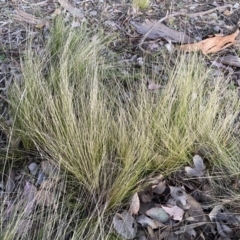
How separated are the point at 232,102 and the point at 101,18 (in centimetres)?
139

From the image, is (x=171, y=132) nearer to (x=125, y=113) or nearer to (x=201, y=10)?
(x=125, y=113)

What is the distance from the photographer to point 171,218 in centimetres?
167

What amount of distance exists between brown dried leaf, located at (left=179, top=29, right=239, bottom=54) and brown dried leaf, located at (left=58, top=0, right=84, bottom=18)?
0.91 meters

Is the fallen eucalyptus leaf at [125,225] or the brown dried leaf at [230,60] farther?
the brown dried leaf at [230,60]

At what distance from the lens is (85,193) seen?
68.0 inches

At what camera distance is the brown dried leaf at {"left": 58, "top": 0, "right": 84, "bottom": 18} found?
10.3ft

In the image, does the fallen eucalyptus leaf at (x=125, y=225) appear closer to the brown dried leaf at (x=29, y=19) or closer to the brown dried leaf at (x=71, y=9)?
the brown dried leaf at (x=29, y=19)

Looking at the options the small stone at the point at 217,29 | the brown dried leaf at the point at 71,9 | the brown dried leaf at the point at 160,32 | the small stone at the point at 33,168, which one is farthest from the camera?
the brown dried leaf at the point at 71,9

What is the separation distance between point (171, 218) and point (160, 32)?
1673 millimetres

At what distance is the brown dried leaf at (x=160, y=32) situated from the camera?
2.88 metres

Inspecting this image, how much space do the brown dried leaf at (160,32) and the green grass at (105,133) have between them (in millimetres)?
672

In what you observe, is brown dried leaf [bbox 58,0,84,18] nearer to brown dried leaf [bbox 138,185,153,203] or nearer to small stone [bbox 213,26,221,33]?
small stone [bbox 213,26,221,33]

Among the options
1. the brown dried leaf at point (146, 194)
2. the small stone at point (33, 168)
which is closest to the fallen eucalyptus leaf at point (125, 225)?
the brown dried leaf at point (146, 194)

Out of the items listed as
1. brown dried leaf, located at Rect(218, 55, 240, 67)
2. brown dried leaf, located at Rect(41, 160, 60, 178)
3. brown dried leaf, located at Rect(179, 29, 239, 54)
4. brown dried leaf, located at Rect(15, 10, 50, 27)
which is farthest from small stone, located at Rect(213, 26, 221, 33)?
brown dried leaf, located at Rect(41, 160, 60, 178)
